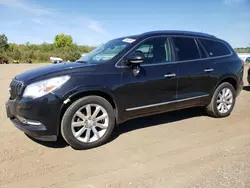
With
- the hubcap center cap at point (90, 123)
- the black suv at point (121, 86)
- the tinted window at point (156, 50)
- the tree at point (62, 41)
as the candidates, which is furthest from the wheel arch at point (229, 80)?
the tree at point (62, 41)

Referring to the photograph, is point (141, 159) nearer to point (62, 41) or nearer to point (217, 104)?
point (217, 104)

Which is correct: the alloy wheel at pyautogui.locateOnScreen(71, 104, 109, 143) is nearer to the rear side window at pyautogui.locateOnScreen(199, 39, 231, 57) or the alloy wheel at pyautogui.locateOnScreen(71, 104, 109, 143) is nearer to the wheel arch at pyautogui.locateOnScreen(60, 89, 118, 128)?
the wheel arch at pyautogui.locateOnScreen(60, 89, 118, 128)

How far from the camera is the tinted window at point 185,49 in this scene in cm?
439

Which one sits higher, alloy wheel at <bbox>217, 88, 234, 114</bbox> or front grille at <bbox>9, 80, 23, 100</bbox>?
front grille at <bbox>9, 80, 23, 100</bbox>

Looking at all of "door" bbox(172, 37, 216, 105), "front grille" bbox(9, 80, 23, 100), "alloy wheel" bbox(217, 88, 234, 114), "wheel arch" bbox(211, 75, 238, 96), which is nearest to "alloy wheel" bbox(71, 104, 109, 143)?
"front grille" bbox(9, 80, 23, 100)

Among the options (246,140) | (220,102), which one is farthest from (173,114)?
(246,140)

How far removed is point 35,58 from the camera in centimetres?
4556

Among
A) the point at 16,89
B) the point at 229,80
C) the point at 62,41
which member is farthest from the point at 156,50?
the point at 62,41

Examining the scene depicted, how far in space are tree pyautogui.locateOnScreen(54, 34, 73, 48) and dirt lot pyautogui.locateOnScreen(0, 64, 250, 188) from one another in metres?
77.7

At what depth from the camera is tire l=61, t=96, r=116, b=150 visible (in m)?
3.32

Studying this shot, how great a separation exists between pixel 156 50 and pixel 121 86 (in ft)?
3.46

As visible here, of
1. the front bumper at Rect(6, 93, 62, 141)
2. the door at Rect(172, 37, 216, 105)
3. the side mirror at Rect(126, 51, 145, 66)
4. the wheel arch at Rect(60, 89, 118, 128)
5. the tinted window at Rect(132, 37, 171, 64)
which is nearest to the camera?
the front bumper at Rect(6, 93, 62, 141)

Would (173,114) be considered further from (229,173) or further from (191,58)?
(229,173)

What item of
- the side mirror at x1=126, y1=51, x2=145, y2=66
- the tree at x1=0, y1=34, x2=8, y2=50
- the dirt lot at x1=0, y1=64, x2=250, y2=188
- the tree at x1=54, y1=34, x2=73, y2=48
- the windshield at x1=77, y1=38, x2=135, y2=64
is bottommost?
the dirt lot at x1=0, y1=64, x2=250, y2=188
